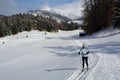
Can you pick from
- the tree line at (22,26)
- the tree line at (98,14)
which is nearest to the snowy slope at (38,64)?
the tree line at (98,14)

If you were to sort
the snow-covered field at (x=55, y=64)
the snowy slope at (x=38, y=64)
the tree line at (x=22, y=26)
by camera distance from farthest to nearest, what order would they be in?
the tree line at (x=22, y=26)
the snowy slope at (x=38, y=64)
the snow-covered field at (x=55, y=64)

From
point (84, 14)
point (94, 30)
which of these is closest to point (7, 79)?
point (94, 30)

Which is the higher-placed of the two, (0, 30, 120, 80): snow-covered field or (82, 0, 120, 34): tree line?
(82, 0, 120, 34): tree line

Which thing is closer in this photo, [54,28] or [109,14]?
[109,14]

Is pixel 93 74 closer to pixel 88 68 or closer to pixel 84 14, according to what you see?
pixel 88 68

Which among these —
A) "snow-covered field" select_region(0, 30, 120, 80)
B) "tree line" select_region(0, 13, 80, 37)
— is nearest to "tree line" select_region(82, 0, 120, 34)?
"snow-covered field" select_region(0, 30, 120, 80)

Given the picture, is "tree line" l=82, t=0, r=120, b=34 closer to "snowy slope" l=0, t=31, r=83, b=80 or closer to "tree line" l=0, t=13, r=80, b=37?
"snowy slope" l=0, t=31, r=83, b=80

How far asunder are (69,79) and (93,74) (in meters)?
2.18

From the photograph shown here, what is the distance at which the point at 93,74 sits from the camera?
614 inches

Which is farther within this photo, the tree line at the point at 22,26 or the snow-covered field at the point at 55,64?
the tree line at the point at 22,26

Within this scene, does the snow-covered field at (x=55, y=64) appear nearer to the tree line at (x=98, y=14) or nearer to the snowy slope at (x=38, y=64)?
the snowy slope at (x=38, y=64)

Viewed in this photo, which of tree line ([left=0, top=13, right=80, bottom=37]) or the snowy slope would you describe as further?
tree line ([left=0, top=13, right=80, bottom=37])

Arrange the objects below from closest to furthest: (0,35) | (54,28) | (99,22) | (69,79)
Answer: (69,79) → (99,22) → (0,35) → (54,28)

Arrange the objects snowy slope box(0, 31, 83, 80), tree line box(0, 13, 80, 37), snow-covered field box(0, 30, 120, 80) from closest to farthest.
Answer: snow-covered field box(0, 30, 120, 80) → snowy slope box(0, 31, 83, 80) → tree line box(0, 13, 80, 37)
